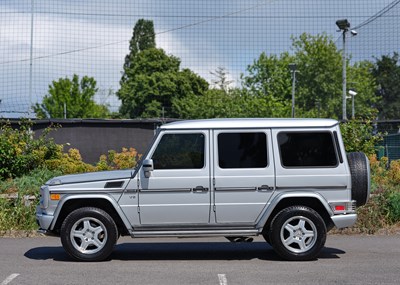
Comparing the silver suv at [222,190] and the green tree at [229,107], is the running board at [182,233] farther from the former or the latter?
the green tree at [229,107]

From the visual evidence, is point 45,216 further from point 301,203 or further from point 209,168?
point 301,203

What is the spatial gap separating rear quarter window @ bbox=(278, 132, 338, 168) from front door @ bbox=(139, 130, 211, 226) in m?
1.10

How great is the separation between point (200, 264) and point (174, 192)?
1062 mm

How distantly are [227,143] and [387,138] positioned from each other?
36.0ft

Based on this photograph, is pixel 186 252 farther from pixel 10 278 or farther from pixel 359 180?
pixel 10 278

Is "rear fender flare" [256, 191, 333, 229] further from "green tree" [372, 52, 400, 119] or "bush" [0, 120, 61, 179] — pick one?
"green tree" [372, 52, 400, 119]

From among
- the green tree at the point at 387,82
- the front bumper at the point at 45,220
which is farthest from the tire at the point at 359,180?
the green tree at the point at 387,82

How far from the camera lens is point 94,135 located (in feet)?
64.9

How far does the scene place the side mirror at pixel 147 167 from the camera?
9391 mm

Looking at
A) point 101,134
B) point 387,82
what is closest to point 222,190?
point 101,134

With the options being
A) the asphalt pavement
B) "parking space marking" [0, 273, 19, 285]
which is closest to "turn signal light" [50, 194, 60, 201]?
the asphalt pavement

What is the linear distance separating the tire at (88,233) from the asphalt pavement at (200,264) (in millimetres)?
160

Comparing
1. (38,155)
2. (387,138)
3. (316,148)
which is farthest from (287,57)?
(316,148)

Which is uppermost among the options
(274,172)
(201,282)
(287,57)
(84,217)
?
(287,57)
